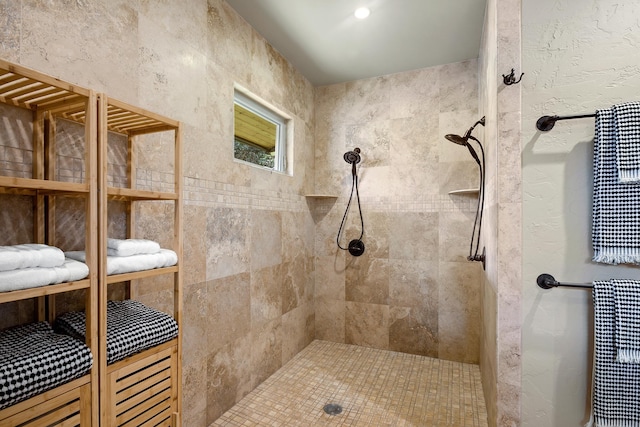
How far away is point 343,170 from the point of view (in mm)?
3111

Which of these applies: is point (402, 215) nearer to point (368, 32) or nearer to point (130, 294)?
point (368, 32)

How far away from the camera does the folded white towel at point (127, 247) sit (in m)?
1.15

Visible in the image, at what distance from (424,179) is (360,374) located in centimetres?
171

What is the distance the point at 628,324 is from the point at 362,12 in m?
2.13

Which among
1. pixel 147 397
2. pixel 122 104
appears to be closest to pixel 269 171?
pixel 122 104

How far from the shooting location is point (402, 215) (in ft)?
9.46

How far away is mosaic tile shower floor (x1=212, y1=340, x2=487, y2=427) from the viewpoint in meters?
1.93

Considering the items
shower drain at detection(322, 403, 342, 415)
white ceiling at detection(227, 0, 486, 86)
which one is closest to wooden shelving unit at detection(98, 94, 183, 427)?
shower drain at detection(322, 403, 342, 415)

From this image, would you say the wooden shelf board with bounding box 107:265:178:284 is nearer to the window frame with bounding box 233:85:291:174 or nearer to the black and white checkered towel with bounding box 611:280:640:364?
the window frame with bounding box 233:85:291:174

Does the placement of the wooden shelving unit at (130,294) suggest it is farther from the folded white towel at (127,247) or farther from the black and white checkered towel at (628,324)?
the black and white checkered towel at (628,324)

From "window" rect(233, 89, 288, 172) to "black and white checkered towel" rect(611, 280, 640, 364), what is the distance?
2176mm

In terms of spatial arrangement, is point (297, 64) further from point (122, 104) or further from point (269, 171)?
point (122, 104)

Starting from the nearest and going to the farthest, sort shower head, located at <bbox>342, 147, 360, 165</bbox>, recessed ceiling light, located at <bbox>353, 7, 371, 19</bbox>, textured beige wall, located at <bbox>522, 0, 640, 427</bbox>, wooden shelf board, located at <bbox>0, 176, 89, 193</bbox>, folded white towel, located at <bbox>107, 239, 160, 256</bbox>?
wooden shelf board, located at <bbox>0, 176, 89, 193</bbox>
folded white towel, located at <bbox>107, 239, 160, 256</bbox>
textured beige wall, located at <bbox>522, 0, 640, 427</bbox>
recessed ceiling light, located at <bbox>353, 7, 371, 19</bbox>
shower head, located at <bbox>342, 147, 360, 165</bbox>

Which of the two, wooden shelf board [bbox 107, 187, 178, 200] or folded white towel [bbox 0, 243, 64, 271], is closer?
folded white towel [bbox 0, 243, 64, 271]
